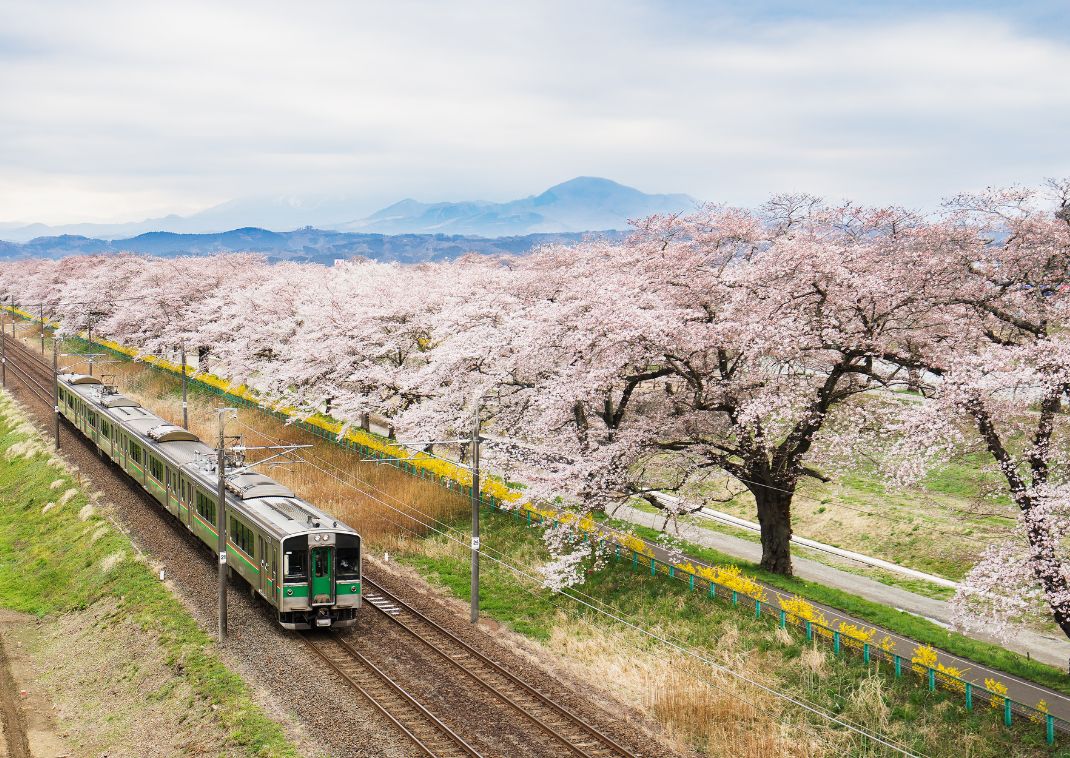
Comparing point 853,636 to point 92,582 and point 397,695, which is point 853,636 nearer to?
point 397,695

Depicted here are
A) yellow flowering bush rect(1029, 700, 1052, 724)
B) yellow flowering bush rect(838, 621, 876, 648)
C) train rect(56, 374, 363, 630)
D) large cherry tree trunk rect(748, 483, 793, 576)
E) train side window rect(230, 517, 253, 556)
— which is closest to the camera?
yellow flowering bush rect(1029, 700, 1052, 724)

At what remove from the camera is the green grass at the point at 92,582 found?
17969 millimetres

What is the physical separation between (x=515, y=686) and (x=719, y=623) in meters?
5.61

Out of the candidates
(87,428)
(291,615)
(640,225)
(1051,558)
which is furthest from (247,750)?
(87,428)

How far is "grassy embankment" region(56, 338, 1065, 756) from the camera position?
54.6 feet

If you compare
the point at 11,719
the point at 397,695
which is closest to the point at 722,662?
the point at 397,695

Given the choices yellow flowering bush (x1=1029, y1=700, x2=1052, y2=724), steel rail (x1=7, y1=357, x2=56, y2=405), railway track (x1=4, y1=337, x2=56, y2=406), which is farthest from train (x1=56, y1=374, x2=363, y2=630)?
steel rail (x1=7, y1=357, x2=56, y2=405)

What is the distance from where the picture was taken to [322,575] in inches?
820

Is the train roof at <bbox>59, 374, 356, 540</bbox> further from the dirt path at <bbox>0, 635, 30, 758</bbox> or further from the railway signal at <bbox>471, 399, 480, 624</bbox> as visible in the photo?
the dirt path at <bbox>0, 635, 30, 758</bbox>

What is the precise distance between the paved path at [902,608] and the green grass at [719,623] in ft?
3.90

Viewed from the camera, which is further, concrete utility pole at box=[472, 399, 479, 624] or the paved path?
concrete utility pole at box=[472, 399, 479, 624]

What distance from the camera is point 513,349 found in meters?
29.9

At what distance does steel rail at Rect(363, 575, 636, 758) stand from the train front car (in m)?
2.10

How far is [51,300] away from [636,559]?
99.0 metres
